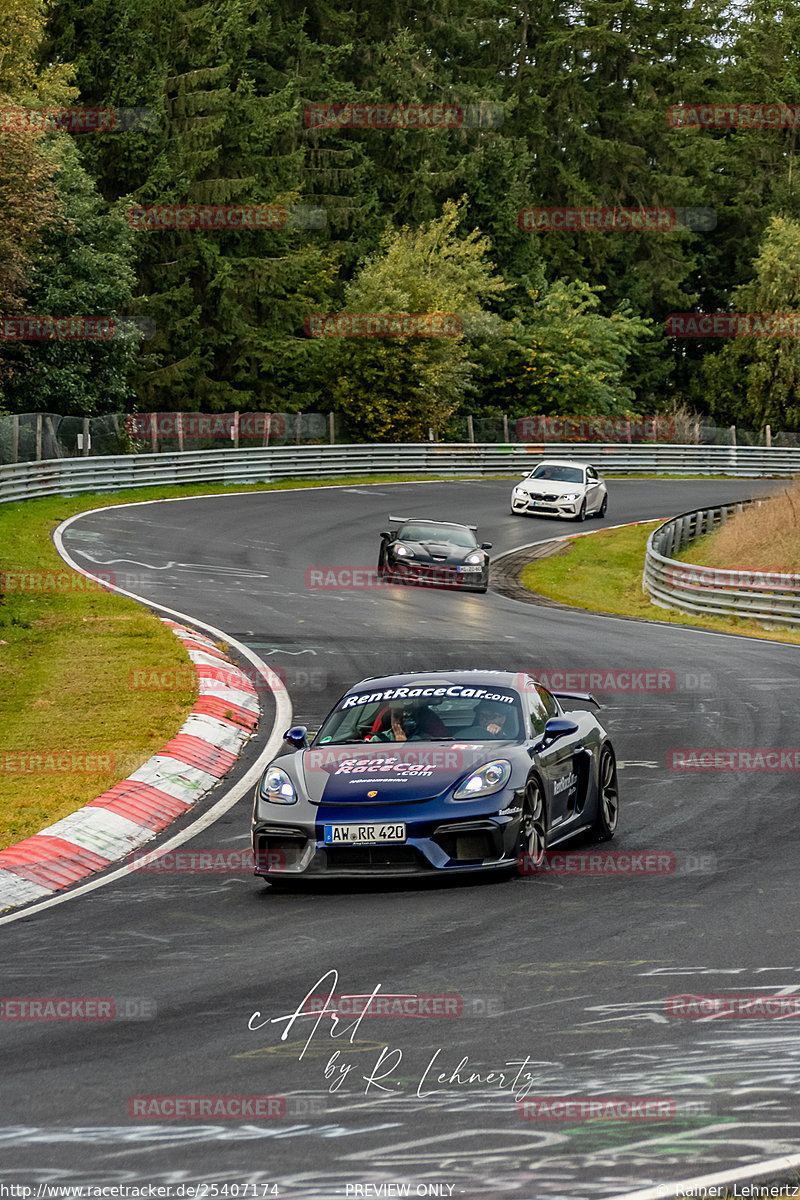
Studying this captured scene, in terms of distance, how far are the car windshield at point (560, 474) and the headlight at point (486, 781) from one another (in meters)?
35.2

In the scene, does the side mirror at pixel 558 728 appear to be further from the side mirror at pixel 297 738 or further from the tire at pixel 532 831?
the side mirror at pixel 297 738

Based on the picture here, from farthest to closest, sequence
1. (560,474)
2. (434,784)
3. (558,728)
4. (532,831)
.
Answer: (560,474) → (558,728) → (532,831) → (434,784)

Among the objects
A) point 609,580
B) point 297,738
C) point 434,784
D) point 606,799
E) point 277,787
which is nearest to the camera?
point 434,784

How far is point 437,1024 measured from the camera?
726cm

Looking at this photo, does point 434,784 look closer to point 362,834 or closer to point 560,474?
point 362,834

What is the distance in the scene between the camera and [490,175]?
79062 mm

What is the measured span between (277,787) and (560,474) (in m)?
35.8

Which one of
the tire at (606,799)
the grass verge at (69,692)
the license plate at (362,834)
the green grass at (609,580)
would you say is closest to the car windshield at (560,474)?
the green grass at (609,580)

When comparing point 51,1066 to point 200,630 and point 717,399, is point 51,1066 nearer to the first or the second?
point 200,630

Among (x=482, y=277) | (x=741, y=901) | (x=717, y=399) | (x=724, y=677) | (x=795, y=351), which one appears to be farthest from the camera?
(x=717, y=399)

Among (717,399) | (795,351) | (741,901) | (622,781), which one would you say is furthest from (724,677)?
(717,399)

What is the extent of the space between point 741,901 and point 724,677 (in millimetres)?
10548

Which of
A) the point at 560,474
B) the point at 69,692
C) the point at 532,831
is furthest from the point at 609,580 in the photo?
the point at 532,831

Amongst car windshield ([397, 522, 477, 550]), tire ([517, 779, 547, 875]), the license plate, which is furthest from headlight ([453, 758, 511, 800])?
car windshield ([397, 522, 477, 550])
